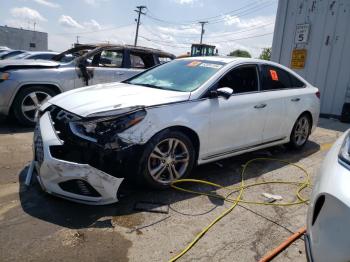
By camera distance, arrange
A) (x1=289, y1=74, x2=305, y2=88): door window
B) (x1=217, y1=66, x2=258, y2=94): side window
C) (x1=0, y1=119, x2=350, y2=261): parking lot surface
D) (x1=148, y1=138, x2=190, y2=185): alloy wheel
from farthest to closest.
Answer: (x1=289, y1=74, x2=305, y2=88): door window < (x1=217, y1=66, x2=258, y2=94): side window < (x1=148, y1=138, x2=190, y2=185): alloy wheel < (x1=0, y1=119, x2=350, y2=261): parking lot surface

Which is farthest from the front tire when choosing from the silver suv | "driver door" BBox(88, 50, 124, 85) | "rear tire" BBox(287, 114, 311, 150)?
"driver door" BBox(88, 50, 124, 85)

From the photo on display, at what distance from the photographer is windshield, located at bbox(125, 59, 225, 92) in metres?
4.14

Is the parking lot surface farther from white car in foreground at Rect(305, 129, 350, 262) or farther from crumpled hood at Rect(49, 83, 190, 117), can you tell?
crumpled hood at Rect(49, 83, 190, 117)

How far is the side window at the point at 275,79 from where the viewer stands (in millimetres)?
4855

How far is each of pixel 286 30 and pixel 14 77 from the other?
817 cm

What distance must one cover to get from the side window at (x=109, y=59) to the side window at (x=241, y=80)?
357 centimetres

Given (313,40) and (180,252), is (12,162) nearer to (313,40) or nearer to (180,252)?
(180,252)

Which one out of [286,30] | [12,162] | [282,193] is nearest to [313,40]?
[286,30]

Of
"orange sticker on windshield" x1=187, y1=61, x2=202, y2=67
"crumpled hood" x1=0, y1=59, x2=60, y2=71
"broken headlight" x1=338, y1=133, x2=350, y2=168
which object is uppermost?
"orange sticker on windshield" x1=187, y1=61, x2=202, y2=67

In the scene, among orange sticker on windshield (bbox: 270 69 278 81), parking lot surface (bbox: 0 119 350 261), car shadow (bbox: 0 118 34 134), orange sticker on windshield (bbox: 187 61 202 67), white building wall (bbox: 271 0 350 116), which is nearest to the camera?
parking lot surface (bbox: 0 119 350 261)

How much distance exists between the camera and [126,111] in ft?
11.0

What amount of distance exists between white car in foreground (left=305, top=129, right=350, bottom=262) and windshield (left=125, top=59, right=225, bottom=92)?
2.12 metres

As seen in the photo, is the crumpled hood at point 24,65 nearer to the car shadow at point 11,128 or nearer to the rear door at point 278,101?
the car shadow at point 11,128

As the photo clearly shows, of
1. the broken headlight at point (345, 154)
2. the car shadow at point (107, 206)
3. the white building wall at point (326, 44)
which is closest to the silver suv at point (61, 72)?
the car shadow at point (107, 206)
